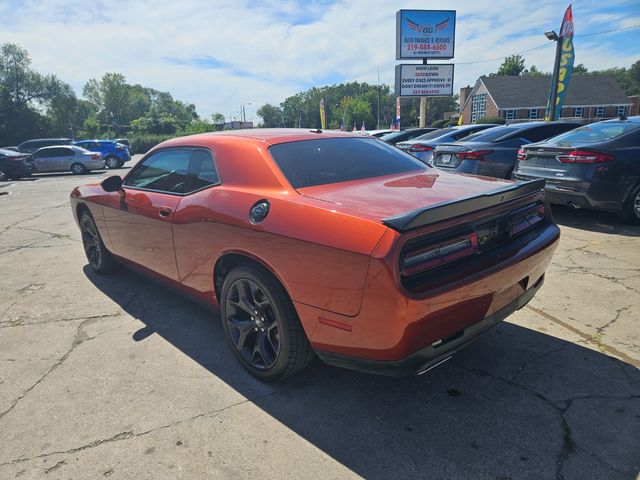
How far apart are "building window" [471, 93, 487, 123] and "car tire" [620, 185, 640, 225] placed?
2161 inches

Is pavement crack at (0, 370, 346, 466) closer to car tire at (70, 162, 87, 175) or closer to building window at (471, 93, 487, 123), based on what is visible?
car tire at (70, 162, 87, 175)

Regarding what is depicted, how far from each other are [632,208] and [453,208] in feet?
16.8

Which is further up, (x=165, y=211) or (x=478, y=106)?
(x=478, y=106)

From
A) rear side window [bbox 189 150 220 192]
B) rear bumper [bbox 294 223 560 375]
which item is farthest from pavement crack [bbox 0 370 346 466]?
rear side window [bbox 189 150 220 192]

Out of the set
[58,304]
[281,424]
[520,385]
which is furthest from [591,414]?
[58,304]

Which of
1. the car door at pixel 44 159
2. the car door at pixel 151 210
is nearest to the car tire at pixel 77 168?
the car door at pixel 44 159

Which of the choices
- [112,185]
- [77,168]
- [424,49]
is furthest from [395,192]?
[424,49]

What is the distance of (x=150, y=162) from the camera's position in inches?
151

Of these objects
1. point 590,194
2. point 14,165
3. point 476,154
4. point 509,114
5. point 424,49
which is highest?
point 424,49

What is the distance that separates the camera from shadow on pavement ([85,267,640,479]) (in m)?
1.98

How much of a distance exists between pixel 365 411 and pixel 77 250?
5.28 meters

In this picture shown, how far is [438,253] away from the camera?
2.06 meters

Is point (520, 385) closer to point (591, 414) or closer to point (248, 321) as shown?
point (591, 414)

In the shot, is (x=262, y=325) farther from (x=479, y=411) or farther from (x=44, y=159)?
(x=44, y=159)
